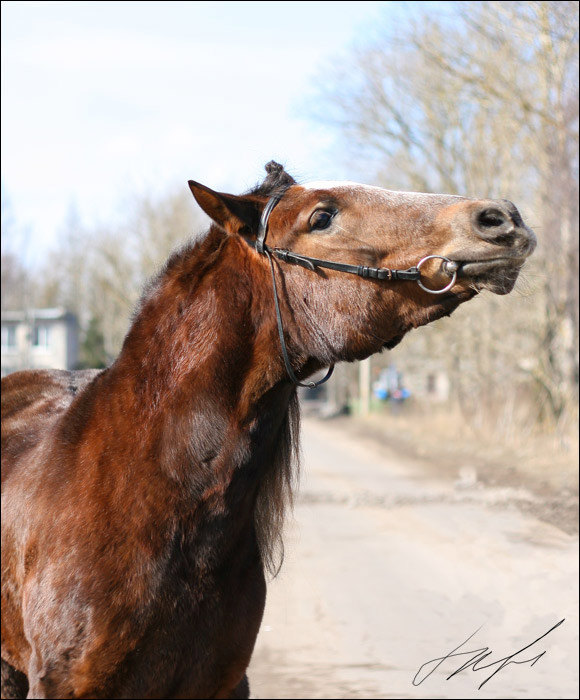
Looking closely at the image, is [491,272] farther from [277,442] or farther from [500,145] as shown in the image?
[500,145]

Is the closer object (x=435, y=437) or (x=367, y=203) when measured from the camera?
(x=367, y=203)

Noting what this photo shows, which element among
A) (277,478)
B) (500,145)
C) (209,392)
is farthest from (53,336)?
(209,392)

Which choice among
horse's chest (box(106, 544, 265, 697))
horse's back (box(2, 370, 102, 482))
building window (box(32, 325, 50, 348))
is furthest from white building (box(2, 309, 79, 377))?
horse's chest (box(106, 544, 265, 697))

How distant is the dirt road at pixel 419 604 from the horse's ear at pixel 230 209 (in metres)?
0.96

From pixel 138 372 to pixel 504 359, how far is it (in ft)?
58.3

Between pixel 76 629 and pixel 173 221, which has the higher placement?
pixel 173 221

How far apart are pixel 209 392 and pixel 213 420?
90mm

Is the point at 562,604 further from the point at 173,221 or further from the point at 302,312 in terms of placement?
the point at 173,221

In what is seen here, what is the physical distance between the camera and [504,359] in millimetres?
19656

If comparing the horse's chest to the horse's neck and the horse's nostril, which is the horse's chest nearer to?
the horse's neck

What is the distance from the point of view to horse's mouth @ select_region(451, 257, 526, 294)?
7.86ft

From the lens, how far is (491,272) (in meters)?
2.41

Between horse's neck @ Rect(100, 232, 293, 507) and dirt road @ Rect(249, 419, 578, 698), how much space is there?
55cm

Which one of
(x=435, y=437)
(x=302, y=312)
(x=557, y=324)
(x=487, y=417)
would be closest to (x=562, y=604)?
(x=302, y=312)
